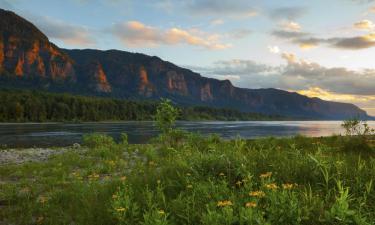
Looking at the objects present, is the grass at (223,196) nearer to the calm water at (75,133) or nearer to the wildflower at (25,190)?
the wildflower at (25,190)

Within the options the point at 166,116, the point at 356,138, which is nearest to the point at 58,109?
the point at 166,116

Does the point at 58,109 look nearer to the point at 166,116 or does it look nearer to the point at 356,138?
the point at 166,116

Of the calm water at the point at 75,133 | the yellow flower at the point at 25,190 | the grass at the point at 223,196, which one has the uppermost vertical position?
the grass at the point at 223,196

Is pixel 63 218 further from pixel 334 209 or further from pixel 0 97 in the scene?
pixel 0 97

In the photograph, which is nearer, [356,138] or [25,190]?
[25,190]

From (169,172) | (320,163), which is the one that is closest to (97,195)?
(169,172)

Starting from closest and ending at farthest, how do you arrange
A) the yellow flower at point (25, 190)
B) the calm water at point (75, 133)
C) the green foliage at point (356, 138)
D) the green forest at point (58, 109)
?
the yellow flower at point (25, 190) < the green foliage at point (356, 138) < the calm water at point (75, 133) < the green forest at point (58, 109)

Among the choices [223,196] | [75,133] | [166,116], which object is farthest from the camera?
[75,133]

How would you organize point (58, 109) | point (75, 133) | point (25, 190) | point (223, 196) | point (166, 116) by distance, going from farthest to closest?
point (58, 109) < point (75, 133) < point (166, 116) < point (25, 190) < point (223, 196)

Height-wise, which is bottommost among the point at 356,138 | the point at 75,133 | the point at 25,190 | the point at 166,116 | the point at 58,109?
the point at 75,133

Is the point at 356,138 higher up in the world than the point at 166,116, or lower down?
lower down

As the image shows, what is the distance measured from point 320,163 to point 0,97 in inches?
5777

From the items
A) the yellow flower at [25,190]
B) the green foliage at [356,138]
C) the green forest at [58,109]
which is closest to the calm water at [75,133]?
the green foliage at [356,138]

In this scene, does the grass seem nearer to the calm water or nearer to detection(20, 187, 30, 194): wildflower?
detection(20, 187, 30, 194): wildflower
